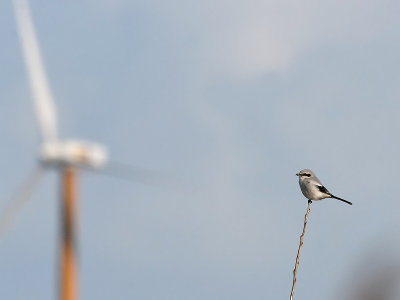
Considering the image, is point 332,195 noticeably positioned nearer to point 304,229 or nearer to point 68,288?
point 304,229

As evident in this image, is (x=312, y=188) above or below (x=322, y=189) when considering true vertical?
below

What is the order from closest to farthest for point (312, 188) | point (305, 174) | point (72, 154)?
point (72, 154), point (312, 188), point (305, 174)

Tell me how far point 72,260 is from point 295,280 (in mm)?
7457

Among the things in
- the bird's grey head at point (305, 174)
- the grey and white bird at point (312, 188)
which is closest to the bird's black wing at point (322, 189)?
the grey and white bird at point (312, 188)

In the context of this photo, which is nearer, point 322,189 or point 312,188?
point 312,188

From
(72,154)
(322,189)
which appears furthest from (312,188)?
(72,154)

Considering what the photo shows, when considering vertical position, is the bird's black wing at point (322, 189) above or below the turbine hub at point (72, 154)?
above

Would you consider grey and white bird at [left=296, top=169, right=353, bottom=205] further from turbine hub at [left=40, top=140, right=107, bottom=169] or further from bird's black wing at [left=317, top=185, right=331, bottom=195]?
turbine hub at [left=40, top=140, right=107, bottom=169]

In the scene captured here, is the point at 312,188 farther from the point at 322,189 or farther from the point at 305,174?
the point at 305,174

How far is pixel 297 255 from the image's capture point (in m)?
31.8

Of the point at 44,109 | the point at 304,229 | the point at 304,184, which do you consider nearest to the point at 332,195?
the point at 304,184

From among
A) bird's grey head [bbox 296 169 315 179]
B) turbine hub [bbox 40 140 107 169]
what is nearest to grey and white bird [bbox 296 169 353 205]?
bird's grey head [bbox 296 169 315 179]

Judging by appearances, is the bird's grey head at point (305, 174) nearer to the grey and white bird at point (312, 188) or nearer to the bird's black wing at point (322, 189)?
the grey and white bird at point (312, 188)

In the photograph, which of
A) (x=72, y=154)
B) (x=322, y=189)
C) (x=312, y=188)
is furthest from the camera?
(x=322, y=189)
